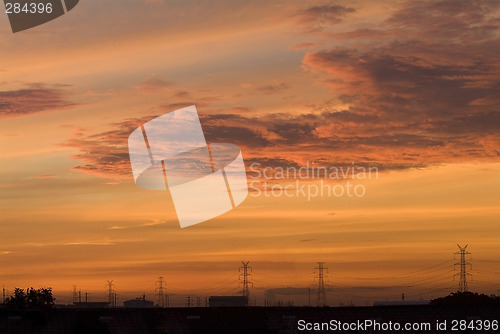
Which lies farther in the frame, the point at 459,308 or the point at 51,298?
the point at 51,298

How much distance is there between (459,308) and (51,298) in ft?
395

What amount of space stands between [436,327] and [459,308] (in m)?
7.22

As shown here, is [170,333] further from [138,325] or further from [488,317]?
[488,317]

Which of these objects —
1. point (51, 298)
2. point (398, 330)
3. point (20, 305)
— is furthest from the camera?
point (51, 298)

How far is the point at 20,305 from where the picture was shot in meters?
182

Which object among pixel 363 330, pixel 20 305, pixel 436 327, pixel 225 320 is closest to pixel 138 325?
pixel 225 320

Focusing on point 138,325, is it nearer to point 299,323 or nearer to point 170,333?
point 170,333

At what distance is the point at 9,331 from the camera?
320ft

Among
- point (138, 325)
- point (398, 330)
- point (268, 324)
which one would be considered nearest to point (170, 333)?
point (138, 325)

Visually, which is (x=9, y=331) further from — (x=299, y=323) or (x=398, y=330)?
(x=398, y=330)

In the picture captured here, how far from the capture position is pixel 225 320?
101 meters

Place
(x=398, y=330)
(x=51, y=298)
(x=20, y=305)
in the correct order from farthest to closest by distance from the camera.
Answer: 1. (x=51, y=298)
2. (x=20, y=305)
3. (x=398, y=330)

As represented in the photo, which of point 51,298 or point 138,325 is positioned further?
point 51,298

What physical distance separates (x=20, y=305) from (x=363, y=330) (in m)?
109
